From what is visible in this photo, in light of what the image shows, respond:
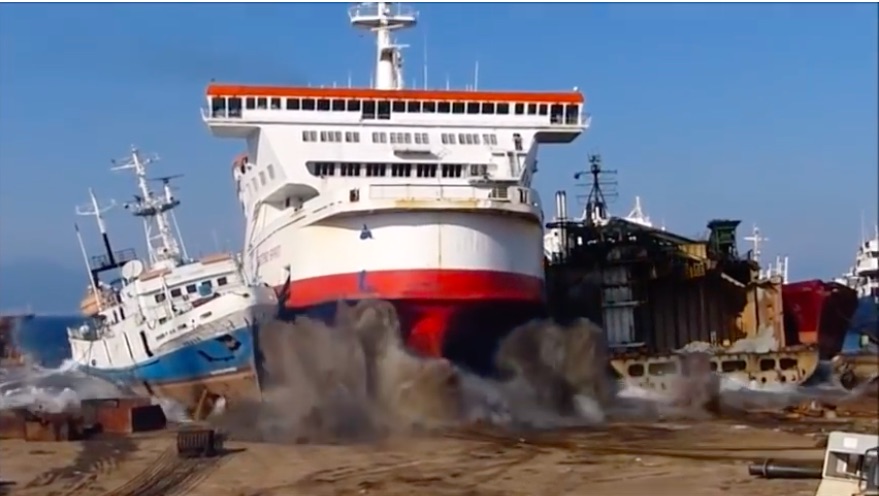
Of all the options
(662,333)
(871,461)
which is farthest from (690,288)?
(871,461)

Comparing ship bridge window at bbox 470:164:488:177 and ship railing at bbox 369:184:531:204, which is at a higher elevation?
ship bridge window at bbox 470:164:488:177

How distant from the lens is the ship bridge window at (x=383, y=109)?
30.2 metres

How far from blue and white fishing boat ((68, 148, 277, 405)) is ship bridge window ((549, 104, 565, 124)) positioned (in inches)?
328

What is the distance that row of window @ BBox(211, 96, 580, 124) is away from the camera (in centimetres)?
3019

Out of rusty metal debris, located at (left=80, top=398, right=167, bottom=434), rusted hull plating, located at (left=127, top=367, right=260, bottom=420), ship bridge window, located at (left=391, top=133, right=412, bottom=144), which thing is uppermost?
ship bridge window, located at (left=391, top=133, right=412, bottom=144)

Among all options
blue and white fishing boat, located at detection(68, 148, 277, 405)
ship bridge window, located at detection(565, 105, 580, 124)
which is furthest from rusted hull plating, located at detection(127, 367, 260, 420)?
ship bridge window, located at detection(565, 105, 580, 124)

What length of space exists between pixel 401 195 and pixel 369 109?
3.80 metres

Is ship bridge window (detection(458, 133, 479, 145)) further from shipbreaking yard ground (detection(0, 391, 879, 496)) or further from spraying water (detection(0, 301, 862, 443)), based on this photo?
shipbreaking yard ground (detection(0, 391, 879, 496))

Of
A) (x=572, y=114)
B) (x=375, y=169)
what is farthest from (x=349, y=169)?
(x=572, y=114)

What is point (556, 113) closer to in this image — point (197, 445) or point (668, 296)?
point (668, 296)

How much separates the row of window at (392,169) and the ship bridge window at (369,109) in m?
1.40

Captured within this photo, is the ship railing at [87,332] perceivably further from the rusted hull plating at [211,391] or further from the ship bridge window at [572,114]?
the ship bridge window at [572,114]

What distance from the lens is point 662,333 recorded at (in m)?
41.5

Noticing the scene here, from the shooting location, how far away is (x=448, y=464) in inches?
793
